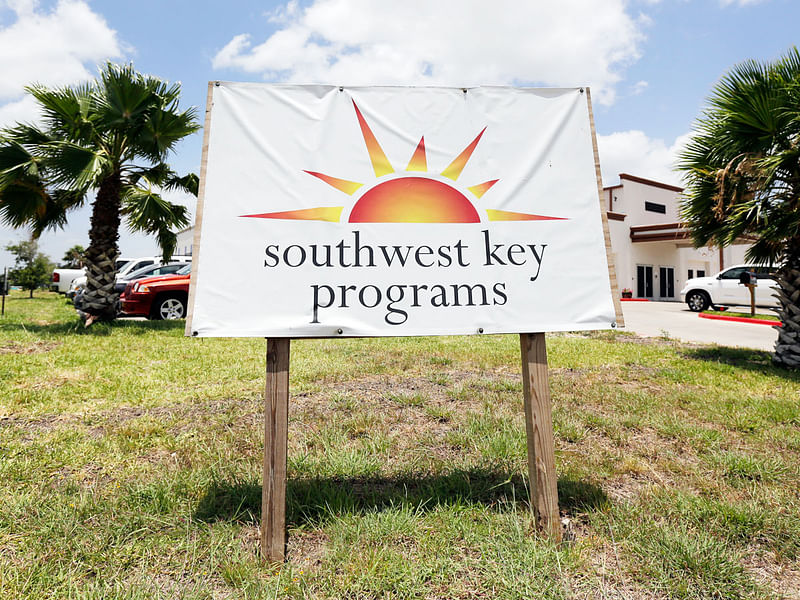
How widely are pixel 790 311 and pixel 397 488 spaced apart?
6.57 metres

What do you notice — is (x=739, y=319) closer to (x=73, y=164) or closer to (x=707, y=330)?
(x=707, y=330)

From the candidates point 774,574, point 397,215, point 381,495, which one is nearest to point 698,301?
point 774,574

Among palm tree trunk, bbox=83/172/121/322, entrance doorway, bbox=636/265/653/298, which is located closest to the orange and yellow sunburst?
palm tree trunk, bbox=83/172/121/322

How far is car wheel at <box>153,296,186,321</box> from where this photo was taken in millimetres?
11398

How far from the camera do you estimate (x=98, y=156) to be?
934 cm

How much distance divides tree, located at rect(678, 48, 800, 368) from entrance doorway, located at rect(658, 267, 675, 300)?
25665 mm

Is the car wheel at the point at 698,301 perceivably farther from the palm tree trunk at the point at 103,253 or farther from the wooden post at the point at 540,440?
the palm tree trunk at the point at 103,253

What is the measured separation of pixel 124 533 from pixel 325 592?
1.13 m

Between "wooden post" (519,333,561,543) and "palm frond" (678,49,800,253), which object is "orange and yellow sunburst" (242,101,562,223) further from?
"palm frond" (678,49,800,253)

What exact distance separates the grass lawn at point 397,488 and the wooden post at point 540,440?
0.12 meters

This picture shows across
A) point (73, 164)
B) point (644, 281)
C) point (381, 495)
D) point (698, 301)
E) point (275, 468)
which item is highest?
point (644, 281)

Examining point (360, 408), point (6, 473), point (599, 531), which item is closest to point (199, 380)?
point (360, 408)

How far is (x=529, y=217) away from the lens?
103 inches

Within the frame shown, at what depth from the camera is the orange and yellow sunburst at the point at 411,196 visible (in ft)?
8.23
